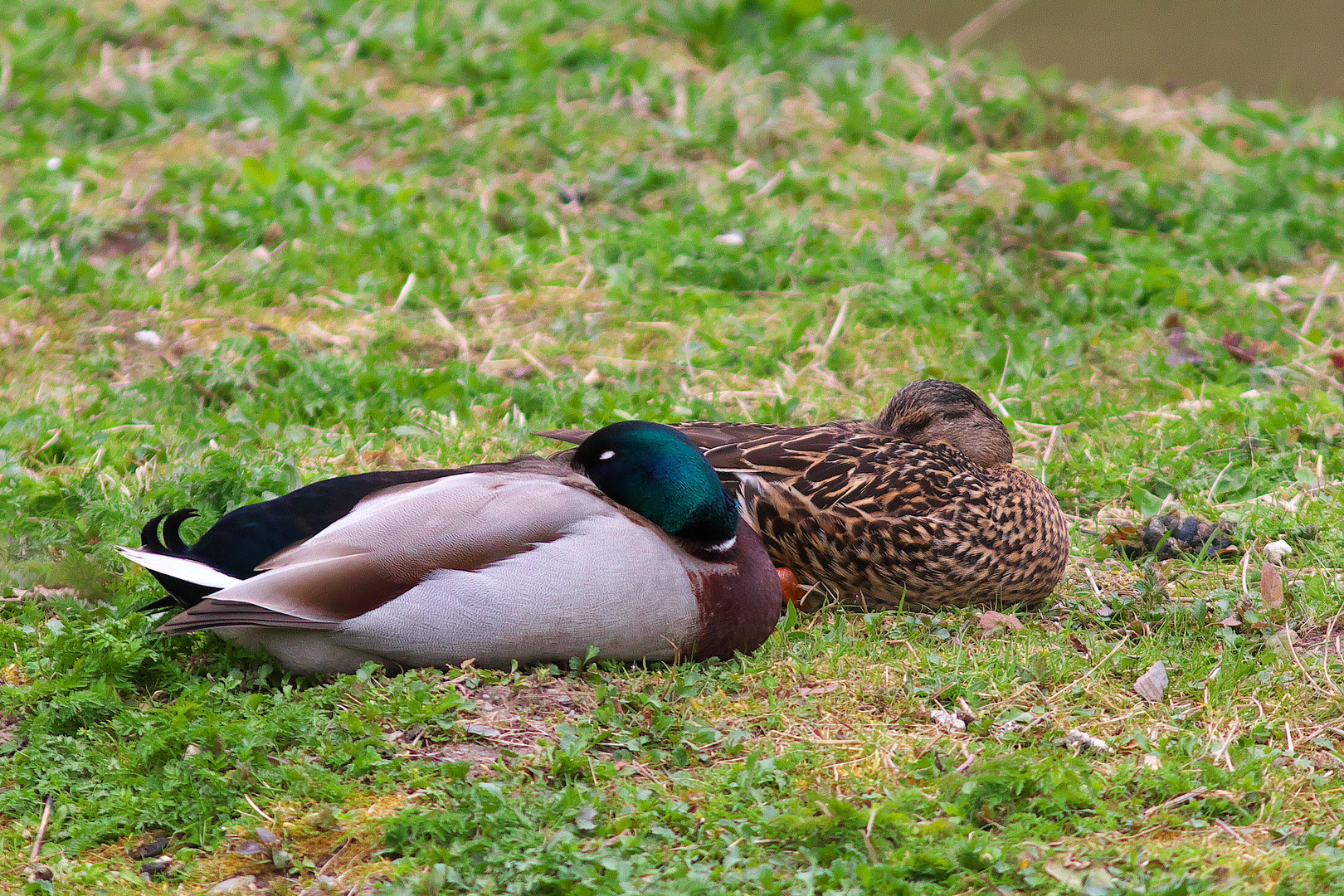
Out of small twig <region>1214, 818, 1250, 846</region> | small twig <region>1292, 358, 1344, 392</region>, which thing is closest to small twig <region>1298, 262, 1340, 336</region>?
small twig <region>1292, 358, 1344, 392</region>

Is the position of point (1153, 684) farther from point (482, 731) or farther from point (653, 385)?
point (653, 385)

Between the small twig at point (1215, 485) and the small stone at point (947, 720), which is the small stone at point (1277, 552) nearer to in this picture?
the small twig at point (1215, 485)

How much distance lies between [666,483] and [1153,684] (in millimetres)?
1311

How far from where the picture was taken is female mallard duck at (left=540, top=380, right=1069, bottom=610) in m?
4.04

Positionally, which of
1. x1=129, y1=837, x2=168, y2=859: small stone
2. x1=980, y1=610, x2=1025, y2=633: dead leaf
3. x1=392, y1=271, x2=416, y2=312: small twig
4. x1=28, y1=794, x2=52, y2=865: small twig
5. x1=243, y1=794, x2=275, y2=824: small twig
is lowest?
x1=980, y1=610, x2=1025, y2=633: dead leaf

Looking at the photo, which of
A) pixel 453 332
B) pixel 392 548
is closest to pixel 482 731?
pixel 392 548

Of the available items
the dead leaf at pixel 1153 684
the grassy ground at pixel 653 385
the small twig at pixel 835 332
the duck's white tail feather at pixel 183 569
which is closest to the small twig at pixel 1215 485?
the grassy ground at pixel 653 385

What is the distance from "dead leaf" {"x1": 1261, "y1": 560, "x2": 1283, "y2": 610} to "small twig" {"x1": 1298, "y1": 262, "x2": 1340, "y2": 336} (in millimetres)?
2426

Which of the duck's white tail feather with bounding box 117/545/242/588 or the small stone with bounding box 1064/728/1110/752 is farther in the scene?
the duck's white tail feather with bounding box 117/545/242/588

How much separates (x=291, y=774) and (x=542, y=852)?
24.7 inches

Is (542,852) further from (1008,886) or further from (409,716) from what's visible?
(1008,886)

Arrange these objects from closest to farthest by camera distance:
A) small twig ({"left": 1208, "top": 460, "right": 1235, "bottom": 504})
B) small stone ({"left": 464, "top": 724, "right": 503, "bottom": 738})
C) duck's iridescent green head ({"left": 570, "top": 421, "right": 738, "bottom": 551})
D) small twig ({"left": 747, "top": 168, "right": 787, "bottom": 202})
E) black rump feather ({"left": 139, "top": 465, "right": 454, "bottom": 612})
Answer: small stone ({"left": 464, "top": 724, "right": 503, "bottom": 738}) < black rump feather ({"left": 139, "top": 465, "right": 454, "bottom": 612}) < duck's iridescent green head ({"left": 570, "top": 421, "right": 738, "bottom": 551}) < small twig ({"left": 1208, "top": 460, "right": 1235, "bottom": 504}) < small twig ({"left": 747, "top": 168, "right": 787, "bottom": 202})

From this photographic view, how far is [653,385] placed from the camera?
223 inches

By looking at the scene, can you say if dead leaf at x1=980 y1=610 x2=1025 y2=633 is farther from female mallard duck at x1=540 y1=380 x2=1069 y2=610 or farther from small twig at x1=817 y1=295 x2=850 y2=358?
small twig at x1=817 y1=295 x2=850 y2=358
